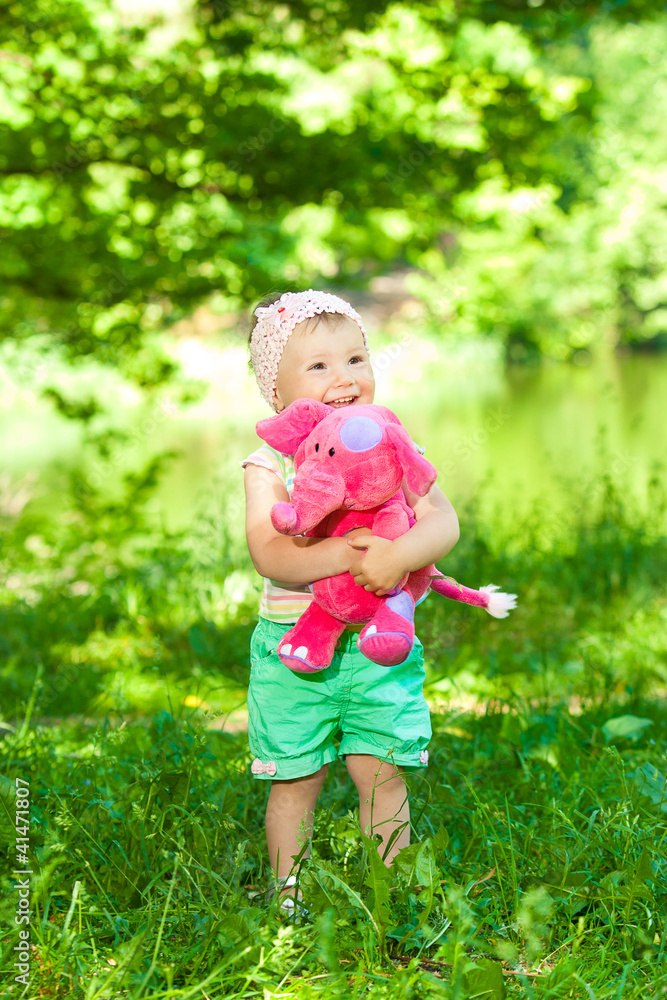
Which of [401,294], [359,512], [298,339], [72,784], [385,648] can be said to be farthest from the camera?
[401,294]

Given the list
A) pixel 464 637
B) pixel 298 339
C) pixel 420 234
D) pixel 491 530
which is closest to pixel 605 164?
pixel 420 234

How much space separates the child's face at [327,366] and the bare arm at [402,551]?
26 centimetres

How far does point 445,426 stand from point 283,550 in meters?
11.2

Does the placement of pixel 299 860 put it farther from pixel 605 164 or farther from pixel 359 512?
pixel 605 164

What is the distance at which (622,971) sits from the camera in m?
1.71

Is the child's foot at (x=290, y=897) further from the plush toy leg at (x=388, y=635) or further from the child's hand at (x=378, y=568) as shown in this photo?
the child's hand at (x=378, y=568)

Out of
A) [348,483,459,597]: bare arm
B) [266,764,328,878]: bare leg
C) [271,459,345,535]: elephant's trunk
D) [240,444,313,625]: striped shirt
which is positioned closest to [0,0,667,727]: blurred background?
[266,764,328,878]: bare leg

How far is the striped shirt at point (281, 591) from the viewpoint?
1.97m

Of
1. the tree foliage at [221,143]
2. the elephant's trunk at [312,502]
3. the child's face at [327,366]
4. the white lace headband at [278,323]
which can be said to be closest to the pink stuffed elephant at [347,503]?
the elephant's trunk at [312,502]

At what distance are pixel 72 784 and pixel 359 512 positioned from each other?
115cm

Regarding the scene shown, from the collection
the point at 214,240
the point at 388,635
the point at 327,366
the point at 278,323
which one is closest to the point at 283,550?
the point at 388,635

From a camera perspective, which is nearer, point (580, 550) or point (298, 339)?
point (298, 339)

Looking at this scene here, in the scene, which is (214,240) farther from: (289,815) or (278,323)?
(289,815)

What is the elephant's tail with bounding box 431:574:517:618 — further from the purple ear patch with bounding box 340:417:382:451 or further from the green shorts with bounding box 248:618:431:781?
the purple ear patch with bounding box 340:417:382:451
